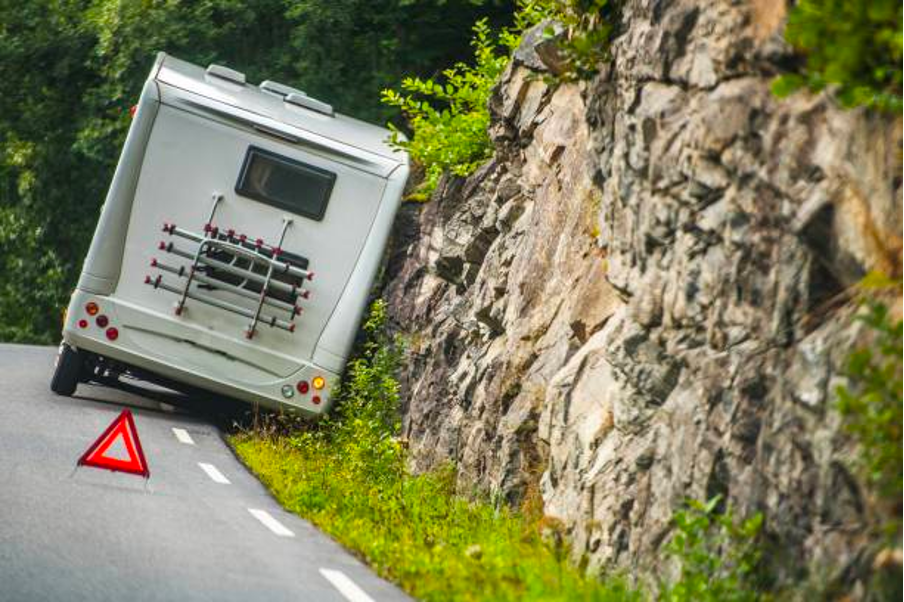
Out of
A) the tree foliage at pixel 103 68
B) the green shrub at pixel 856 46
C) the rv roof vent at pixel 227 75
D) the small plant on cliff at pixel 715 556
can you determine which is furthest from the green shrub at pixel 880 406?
the tree foliage at pixel 103 68

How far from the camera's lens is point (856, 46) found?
7.10 metres

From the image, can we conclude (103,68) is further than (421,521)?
Yes

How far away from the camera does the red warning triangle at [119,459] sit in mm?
11828

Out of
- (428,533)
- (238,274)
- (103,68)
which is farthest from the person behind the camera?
(103,68)

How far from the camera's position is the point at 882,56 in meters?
7.21

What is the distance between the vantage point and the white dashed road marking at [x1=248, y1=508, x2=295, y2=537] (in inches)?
421

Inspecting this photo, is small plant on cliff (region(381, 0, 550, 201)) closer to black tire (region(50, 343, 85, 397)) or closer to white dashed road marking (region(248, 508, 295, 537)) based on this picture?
black tire (region(50, 343, 85, 397))

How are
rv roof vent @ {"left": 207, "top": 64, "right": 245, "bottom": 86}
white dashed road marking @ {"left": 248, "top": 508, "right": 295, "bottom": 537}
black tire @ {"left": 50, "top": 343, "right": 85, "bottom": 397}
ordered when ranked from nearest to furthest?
white dashed road marking @ {"left": 248, "top": 508, "right": 295, "bottom": 537}
black tire @ {"left": 50, "top": 343, "right": 85, "bottom": 397}
rv roof vent @ {"left": 207, "top": 64, "right": 245, "bottom": 86}

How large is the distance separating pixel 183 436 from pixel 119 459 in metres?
4.28

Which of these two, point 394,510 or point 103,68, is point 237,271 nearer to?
point 394,510

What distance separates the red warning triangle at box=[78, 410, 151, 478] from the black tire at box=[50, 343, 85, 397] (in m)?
5.55

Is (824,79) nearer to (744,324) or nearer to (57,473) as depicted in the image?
(744,324)

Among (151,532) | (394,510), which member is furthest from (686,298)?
(394,510)

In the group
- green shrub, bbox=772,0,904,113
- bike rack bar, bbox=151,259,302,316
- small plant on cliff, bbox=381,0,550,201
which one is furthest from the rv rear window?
green shrub, bbox=772,0,904,113
